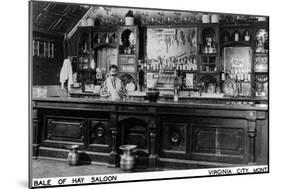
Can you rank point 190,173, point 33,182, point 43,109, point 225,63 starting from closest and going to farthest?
point 33,182
point 43,109
point 190,173
point 225,63

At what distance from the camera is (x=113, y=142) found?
5734 millimetres

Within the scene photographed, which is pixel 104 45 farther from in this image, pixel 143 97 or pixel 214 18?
pixel 214 18

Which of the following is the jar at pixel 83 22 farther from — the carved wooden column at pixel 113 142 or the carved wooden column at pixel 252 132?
the carved wooden column at pixel 252 132

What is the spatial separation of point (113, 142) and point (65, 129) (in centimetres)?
67

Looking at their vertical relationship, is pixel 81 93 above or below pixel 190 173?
above

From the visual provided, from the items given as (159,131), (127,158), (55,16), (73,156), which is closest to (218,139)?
(159,131)

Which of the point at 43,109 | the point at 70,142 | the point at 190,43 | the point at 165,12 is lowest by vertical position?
the point at 70,142

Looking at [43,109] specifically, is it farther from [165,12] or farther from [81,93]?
[165,12]

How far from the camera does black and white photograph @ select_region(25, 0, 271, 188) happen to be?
546cm

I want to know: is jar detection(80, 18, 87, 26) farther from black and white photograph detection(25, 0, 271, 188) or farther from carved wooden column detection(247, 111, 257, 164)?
carved wooden column detection(247, 111, 257, 164)

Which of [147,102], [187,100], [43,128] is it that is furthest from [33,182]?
[187,100]

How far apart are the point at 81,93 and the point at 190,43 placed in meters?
1.95

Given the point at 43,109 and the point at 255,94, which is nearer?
the point at 43,109

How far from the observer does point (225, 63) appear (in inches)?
251
